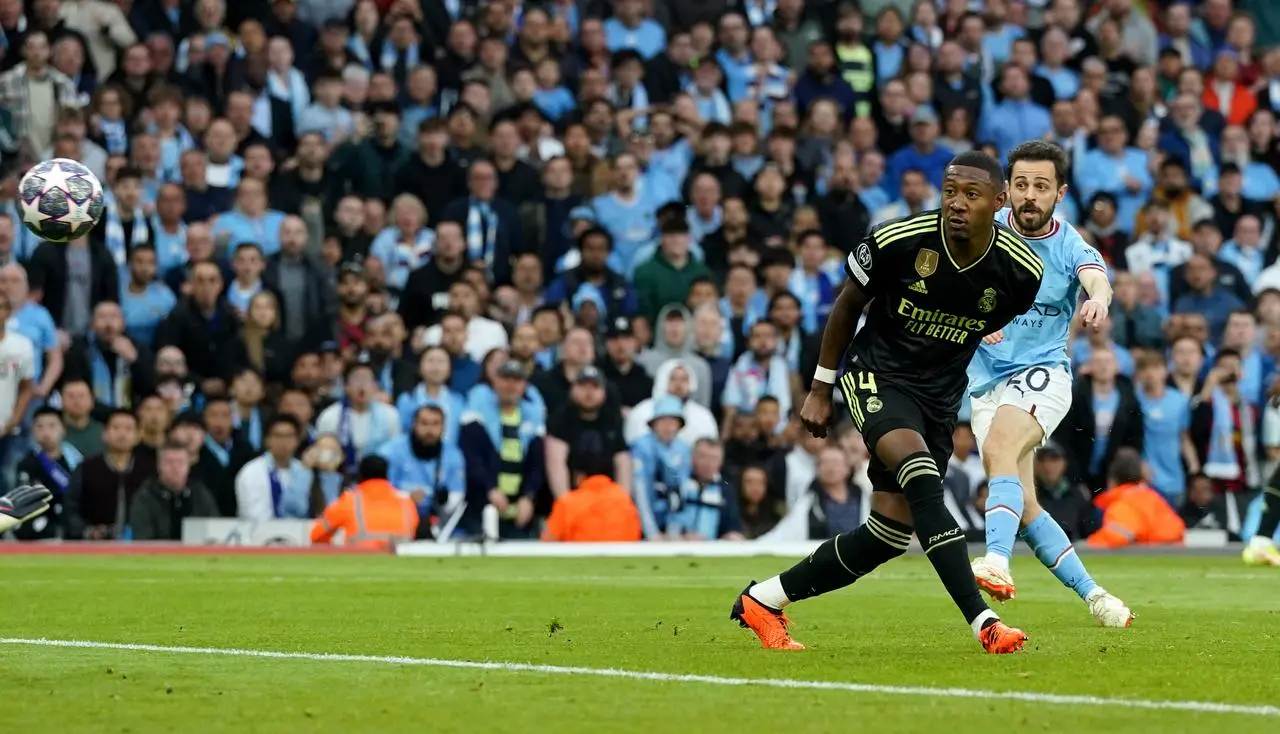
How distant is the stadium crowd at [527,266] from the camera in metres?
19.7

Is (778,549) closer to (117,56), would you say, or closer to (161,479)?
(161,479)

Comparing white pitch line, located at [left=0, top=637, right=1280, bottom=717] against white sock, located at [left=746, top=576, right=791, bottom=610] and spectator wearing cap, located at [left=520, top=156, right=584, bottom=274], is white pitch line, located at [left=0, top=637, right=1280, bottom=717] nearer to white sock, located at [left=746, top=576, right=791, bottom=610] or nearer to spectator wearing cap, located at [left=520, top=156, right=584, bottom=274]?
white sock, located at [left=746, top=576, right=791, bottom=610]

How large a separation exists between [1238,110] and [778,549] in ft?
33.8

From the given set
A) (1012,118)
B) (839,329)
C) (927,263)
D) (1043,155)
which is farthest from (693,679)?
(1012,118)

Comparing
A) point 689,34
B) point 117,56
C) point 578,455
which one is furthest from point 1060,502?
point 117,56

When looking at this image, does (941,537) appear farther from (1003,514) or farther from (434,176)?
(434,176)

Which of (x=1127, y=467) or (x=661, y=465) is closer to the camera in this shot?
(x=1127, y=467)

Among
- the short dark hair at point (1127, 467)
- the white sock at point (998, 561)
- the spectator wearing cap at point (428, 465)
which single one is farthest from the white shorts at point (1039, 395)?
the spectator wearing cap at point (428, 465)

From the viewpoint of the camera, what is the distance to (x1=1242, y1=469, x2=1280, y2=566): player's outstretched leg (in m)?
17.1

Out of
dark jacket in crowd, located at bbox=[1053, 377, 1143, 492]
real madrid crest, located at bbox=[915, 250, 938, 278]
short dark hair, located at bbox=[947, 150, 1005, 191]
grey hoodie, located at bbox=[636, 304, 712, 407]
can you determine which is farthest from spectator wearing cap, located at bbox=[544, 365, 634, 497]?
short dark hair, located at bbox=[947, 150, 1005, 191]

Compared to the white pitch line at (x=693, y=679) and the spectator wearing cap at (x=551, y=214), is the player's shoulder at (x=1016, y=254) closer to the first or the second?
the white pitch line at (x=693, y=679)

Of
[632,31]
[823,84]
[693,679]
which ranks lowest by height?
[693,679]

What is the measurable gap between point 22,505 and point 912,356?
3817mm

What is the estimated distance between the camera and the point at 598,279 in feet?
69.6
